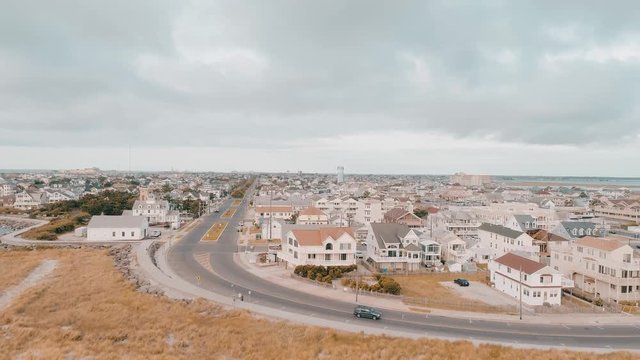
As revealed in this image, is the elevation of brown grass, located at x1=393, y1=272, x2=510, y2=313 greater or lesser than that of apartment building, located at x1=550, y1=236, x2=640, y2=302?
lesser

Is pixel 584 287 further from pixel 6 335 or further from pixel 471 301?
pixel 6 335

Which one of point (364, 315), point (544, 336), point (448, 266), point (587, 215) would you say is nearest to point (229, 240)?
point (448, 266)

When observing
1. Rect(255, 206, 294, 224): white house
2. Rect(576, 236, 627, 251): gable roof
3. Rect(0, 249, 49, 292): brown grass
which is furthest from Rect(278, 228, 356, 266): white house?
Rect(255, 206, 294, 224): white house

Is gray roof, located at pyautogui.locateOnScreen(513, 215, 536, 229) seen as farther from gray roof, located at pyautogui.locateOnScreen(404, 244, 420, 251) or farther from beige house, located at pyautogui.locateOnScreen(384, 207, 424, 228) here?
gray roof, located at pyautogui.locateOnScreen(404, 244, 420, 251)

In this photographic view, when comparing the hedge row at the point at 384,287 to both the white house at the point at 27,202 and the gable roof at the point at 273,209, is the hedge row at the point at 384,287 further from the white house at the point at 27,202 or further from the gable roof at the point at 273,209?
the white house at the point at 27,202

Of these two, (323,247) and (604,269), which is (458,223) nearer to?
(604,269)

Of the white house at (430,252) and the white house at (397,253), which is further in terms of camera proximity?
the white house at (430,252)

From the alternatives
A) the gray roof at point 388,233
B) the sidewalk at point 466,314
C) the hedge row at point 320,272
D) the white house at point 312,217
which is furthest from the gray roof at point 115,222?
the gray roof at point 388,233
